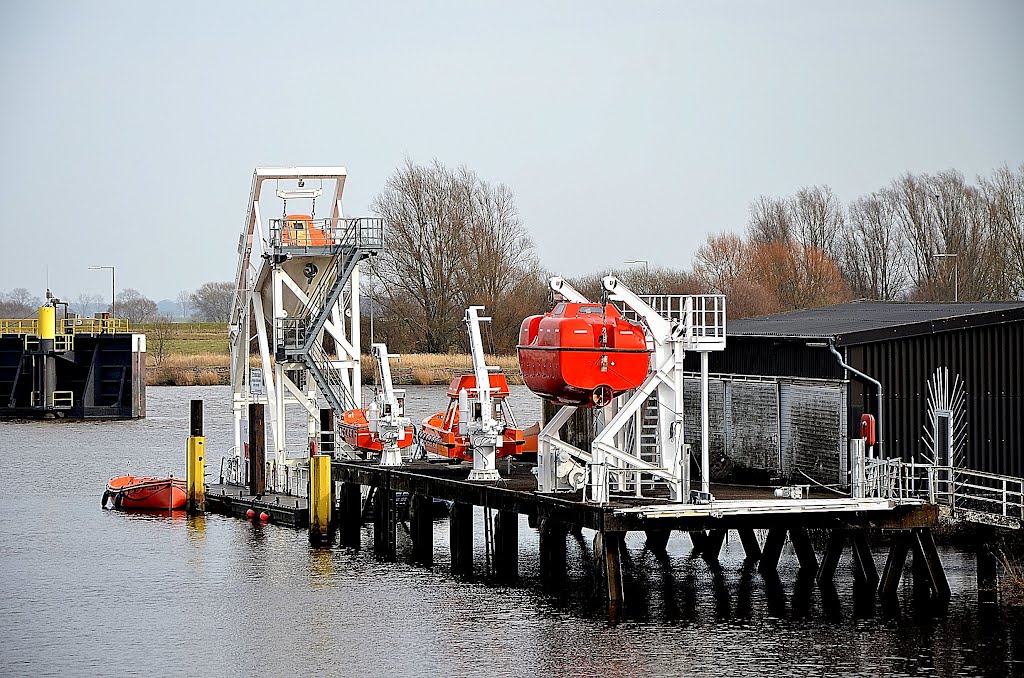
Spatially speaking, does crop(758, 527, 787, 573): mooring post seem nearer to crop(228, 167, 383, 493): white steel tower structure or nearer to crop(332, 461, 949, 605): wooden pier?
crop(332, 461, 949, 605): wooden pier

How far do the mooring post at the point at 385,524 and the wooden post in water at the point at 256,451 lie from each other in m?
5.60

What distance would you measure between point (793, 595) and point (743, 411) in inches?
189

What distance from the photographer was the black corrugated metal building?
29.0m

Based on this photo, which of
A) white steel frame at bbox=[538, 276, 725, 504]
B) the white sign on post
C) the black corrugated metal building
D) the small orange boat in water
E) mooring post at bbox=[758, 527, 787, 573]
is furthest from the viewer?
the white sign on post

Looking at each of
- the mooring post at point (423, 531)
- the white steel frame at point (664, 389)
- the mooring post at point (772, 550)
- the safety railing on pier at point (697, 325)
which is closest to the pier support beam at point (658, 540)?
the mooring post at point (772, 550)

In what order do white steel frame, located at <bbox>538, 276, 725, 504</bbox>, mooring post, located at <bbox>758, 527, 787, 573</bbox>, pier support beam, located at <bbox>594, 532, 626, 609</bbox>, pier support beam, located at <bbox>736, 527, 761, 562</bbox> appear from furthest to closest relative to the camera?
pier support beam, located at <bbox>736, 527, 761, 562</bbox>, mooring post, located at <bbox>758, 527, 787, 573</bbox>, white steel frame, located at <bbox>538, 276, 725, 504</bbox>, pier support beam, located at <bbox>594, 532, 626, 609</bbox>

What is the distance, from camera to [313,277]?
4178 centimetres

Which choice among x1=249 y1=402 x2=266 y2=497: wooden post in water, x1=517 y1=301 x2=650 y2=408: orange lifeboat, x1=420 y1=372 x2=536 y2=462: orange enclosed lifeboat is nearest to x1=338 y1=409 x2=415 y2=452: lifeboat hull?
x1=420 y1=372 x2=536 y2=462: orange enclosed lifeboat

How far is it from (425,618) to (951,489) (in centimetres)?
944

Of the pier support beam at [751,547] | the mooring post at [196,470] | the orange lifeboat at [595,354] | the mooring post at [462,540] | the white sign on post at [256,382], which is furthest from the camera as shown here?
the white sign on post at [256,382]

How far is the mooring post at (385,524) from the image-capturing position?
33938 mm

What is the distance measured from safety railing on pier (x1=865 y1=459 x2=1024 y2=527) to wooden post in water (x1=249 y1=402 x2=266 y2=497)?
55.0ft

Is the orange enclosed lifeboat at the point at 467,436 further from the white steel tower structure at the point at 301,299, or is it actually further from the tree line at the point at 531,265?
the tree line at the point at 531,265

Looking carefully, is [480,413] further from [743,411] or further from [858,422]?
[858,422]
